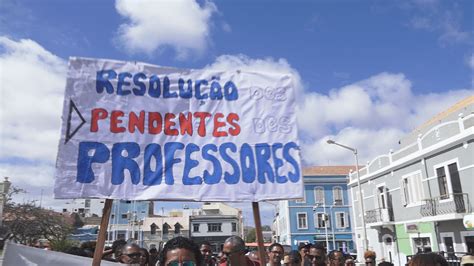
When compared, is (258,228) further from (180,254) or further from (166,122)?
(166,122)

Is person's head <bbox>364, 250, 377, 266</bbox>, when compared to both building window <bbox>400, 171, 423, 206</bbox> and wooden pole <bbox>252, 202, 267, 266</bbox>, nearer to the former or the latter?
wooden pole <bbox>252, 202, 267, 266</bbox>

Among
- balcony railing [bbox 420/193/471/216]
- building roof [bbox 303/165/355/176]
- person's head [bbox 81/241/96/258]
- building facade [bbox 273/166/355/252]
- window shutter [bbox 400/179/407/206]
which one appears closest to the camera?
person's head [bbox 81/241/96/258]

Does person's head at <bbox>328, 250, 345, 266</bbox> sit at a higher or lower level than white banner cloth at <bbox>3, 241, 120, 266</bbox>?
lower

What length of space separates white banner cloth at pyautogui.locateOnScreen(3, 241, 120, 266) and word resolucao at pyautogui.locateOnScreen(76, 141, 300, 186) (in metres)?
0.82

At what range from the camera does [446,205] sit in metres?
19.6

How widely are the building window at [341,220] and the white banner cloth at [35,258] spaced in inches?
1804

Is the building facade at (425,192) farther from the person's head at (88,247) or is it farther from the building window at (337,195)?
the building window at (337,195)

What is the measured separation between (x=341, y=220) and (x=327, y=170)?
5.77 m

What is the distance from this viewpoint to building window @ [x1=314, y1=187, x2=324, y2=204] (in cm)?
4650

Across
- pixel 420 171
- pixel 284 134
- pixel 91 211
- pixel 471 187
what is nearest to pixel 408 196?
pixel 420 171

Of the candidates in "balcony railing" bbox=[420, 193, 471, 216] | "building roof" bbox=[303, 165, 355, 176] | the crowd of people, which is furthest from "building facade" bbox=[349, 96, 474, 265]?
"building roof" bbox=[303, 165, 355, 176]

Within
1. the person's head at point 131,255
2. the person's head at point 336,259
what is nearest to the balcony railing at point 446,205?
the person's head at point 336,259

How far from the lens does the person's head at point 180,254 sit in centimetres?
264

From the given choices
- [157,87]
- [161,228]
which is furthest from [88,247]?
[161,228]
